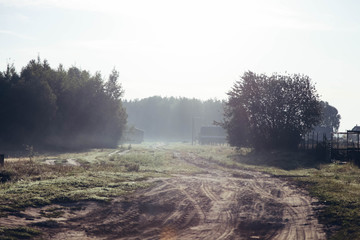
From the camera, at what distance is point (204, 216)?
14.5 meters

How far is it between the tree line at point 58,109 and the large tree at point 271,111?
25.5 meters

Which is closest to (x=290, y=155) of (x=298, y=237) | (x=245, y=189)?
(x=245, y=189)

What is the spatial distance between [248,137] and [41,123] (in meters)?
28.1

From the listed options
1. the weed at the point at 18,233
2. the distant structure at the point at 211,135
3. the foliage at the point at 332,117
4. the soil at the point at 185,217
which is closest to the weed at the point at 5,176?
the soil at the point at 185,217

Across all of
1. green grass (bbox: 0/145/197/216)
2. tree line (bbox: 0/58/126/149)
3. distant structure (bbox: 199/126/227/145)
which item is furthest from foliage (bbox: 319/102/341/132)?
green grass (bbox: 0/145/197/216)

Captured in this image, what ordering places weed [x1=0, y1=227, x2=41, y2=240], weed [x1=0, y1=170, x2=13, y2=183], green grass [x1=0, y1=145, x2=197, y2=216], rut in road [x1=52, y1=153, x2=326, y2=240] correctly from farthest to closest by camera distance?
weed [x1=0, y1=170, x2=13, y2=183]
green grass [x1=0, y1=145, x2=197, y2=216]
rut in road [x1=52, y1=153, x2=326, y2=240]
weed [x1=0, y1=227, x2=41, y2=240]

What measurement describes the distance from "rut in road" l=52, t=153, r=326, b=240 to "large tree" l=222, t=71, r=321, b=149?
2795 centimetres

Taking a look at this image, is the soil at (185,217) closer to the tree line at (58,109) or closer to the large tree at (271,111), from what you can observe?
the large tree at (271,111)

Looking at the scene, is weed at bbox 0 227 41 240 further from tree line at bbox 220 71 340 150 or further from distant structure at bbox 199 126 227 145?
distant structure at bbox 199 126 227 145

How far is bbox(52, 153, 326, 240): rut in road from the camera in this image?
12.3 meters

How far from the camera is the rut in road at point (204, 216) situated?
483 inches

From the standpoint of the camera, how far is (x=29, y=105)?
52875 mm

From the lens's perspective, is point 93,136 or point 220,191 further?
point 93,136

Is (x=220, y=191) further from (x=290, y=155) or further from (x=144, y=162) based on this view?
(x=290, y=155)
